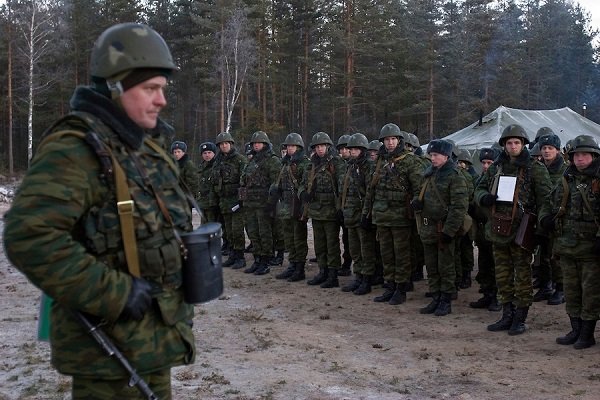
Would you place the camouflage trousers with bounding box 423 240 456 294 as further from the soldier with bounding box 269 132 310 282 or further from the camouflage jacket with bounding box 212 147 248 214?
the camouflage jacket with bounding box 212 147 248 214

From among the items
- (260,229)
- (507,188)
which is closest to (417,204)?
(507,188)

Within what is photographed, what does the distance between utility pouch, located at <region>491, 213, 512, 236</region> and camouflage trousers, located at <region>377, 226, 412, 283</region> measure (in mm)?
1639

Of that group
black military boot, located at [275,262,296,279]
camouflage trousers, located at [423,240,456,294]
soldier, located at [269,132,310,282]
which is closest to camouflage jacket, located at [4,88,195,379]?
camouflage trousers, located at [423,240,456,294]

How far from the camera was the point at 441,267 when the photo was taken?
25.7ft

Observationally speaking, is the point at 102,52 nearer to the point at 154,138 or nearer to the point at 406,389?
the point at 154,138

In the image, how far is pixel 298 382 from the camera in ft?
17.4

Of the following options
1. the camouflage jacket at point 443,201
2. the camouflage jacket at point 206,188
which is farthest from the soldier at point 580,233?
the camouflage jacket at point 206,188

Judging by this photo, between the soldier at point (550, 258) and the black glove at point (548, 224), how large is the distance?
1491 mm

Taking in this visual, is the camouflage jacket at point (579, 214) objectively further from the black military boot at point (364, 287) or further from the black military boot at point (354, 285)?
the black military boot at point (354, 285)

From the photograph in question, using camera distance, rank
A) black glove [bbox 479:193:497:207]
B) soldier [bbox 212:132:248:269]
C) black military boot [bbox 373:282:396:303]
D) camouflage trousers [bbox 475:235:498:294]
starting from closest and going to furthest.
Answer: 1. black glove [bbox 479:193:497:207]
2. camouflage trousers [bbox 475:235:498:294]
3. black military boot [bbox 373:282:396:303]
4. soldier [bbox 212:132:248:269]

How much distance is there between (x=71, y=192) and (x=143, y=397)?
86 cm

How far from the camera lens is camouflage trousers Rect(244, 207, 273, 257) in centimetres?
1082

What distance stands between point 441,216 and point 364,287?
77.8 inches

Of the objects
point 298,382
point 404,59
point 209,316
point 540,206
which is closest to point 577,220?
point 540,206
